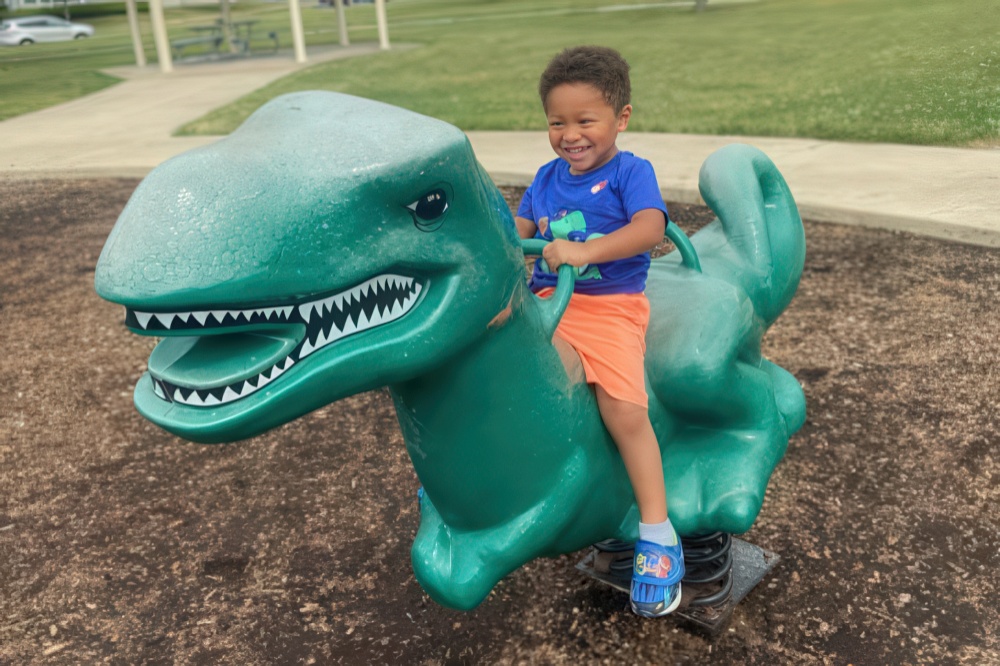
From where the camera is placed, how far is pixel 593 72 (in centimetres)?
163

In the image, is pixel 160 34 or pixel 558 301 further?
pixel 160 34

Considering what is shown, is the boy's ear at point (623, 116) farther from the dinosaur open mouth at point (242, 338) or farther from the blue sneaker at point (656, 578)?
the blue sneaker at point (656, 578)

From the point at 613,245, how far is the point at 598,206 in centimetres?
13

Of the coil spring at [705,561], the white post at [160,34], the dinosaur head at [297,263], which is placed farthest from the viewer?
the white post at [160,34]

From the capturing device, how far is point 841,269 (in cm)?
493

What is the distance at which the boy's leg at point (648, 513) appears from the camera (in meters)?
1.79

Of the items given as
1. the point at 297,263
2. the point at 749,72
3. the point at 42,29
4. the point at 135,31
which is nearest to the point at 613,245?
the point at 297,263

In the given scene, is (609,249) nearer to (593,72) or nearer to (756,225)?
(593,72)

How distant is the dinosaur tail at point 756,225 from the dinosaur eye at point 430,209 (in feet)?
3.37

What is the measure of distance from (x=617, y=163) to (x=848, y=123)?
7.13 meters

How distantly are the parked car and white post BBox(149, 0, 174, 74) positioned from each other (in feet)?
11.8

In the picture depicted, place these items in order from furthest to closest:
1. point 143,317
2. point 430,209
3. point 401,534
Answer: point 401,534 → point 430,209 → point 143,317

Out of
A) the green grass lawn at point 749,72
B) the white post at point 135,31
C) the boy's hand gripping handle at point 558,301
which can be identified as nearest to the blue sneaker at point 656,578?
the boy's hand gripping handle at point 558,301

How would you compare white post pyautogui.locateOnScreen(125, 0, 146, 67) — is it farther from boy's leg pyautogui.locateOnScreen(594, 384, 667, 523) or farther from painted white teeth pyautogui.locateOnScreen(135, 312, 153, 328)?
painted white teeth pyautogui.locateOnScreen(135, 312, 153, 328)
